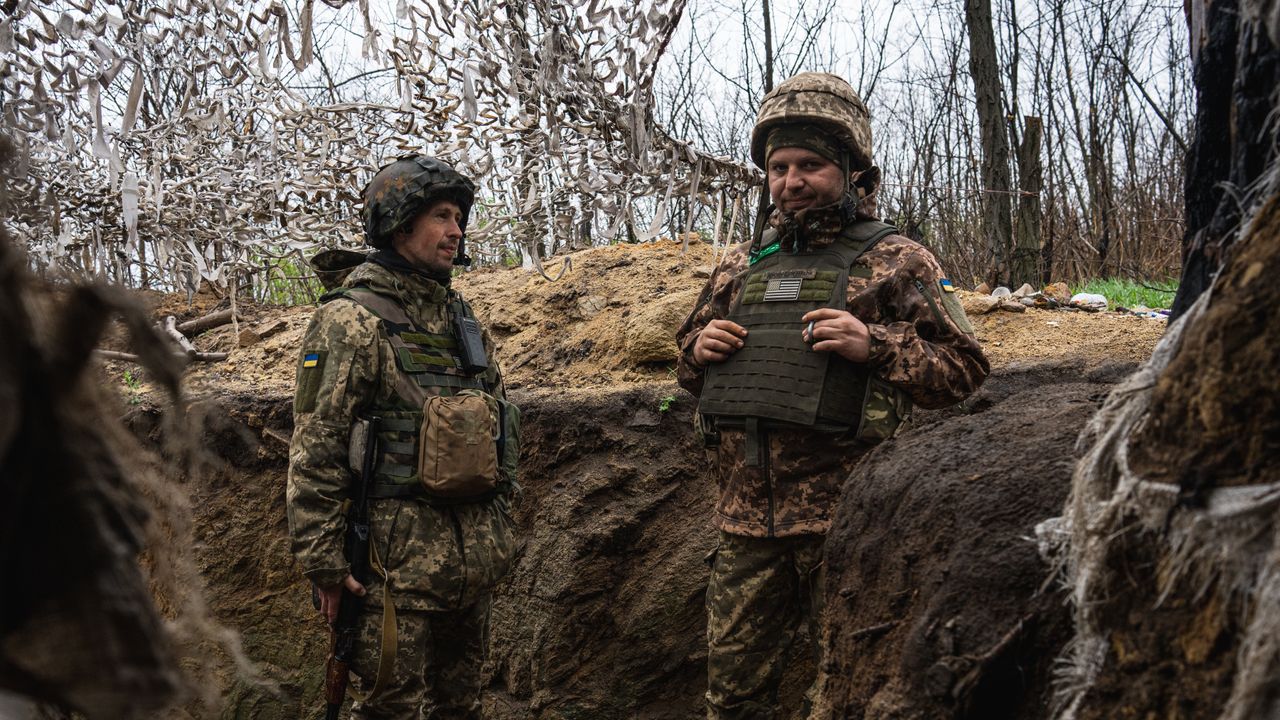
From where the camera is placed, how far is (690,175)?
→ 161 inches

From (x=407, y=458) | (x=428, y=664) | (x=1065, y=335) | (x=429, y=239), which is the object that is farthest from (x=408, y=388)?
(x=1065, y=335)

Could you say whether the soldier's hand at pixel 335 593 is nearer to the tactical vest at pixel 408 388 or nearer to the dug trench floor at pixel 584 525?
the tactical vest at pixel 408 388

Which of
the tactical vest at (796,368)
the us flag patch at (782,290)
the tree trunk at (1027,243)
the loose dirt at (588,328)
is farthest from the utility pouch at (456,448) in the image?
the tree trunk at (1027,243)

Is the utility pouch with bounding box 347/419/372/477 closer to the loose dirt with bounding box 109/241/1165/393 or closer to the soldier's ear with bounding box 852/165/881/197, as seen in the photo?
the soldier's ear with bounding box 852/165/881/197

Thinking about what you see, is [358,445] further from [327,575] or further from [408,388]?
[327,575]

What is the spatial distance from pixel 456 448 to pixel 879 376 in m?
1.34

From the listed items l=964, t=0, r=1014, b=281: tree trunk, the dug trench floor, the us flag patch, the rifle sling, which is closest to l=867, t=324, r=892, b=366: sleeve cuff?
the us flag patch

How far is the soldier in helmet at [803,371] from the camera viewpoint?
272cm

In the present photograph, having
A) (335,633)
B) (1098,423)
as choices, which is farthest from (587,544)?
(1098,423)

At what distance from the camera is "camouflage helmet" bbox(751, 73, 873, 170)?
9.48ft

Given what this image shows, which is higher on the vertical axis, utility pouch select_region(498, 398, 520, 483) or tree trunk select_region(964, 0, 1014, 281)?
tree trunk select_region(964, 0, 1014, 281)

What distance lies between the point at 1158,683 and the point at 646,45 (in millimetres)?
3195

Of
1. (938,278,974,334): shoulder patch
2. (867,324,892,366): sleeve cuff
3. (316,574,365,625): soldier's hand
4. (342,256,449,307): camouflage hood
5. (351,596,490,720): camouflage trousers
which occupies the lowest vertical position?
(351,596,490,720): camouflage trousers

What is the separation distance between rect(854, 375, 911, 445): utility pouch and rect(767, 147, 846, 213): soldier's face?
62 centimetres
